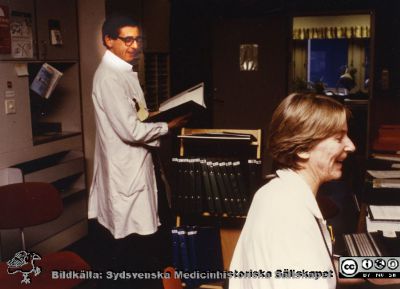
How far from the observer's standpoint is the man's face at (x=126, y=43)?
265 centimetres

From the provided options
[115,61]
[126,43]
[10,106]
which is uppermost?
[126,43]

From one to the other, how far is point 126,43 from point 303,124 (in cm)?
166

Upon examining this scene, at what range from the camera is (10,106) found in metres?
3.03

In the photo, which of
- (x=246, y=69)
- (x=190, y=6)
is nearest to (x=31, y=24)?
(x=190, y=6)

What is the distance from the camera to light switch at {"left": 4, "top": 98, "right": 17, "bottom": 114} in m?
3.00

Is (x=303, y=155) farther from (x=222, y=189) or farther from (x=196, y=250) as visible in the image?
A: (x=196, y=250)

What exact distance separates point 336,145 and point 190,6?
15.3 feet

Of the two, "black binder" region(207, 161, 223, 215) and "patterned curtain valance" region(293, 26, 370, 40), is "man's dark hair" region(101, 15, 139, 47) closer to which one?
"black binder" region(207, 161, 223, 215)

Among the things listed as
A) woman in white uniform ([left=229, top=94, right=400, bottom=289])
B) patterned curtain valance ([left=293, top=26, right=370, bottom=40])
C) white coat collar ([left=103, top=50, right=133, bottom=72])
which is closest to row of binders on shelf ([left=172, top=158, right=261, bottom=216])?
white coat collar ([left=103, top=50, right=133, bottom=72])

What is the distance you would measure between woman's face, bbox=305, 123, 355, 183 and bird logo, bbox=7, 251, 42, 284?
137 cm

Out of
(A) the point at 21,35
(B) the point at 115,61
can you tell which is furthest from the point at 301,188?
(A) the point at 21,35

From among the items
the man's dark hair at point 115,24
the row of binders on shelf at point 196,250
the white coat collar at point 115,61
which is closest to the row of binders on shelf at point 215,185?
the row of binders on shelf at point 196,250

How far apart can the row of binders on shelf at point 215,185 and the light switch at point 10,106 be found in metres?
1.20

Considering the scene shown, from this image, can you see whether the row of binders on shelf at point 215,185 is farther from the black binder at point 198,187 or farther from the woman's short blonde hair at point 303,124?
the woman's short blonde hair at point 303,124
